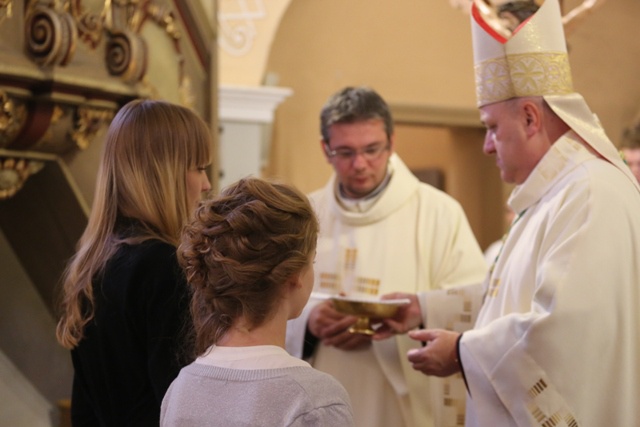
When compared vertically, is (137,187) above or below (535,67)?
below

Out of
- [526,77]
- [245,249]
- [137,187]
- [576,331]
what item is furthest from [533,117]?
[245,249]

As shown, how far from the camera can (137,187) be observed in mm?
2299

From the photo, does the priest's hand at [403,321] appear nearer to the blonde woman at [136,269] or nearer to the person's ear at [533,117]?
the person's ear at [533,117]

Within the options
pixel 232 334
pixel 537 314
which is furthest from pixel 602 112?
pixel 232 334

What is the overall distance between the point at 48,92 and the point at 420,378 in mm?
1818

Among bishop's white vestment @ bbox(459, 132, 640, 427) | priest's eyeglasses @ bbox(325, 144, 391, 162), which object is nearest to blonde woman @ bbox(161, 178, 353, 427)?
bishop's white vestment @ bbox(459, 132, 640, 427)

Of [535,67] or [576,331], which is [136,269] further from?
[535,67]

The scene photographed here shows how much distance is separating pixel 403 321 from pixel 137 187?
1.51 m

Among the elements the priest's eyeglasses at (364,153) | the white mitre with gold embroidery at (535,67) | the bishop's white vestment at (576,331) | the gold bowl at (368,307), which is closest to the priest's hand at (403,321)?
the gold bowl at (368,307)

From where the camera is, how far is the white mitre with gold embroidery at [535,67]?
3.05 m

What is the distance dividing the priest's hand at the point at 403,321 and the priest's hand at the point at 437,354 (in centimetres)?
43

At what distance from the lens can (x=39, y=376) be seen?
3.51 meters

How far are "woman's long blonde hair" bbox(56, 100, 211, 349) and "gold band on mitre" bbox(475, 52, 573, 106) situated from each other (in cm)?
122

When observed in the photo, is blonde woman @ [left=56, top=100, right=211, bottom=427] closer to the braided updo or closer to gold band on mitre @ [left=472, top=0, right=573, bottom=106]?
the braided updo
